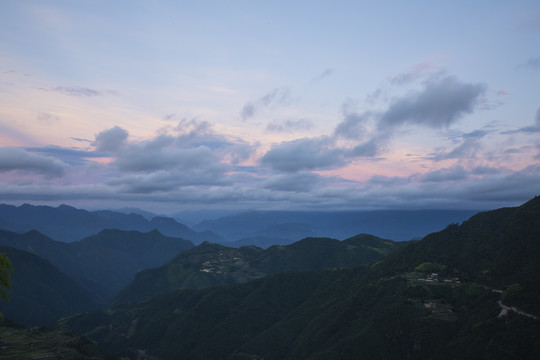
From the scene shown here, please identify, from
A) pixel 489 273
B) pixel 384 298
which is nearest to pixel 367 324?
pixel 384 298

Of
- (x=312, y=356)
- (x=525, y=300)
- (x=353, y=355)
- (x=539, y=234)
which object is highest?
(x=539, y=234)

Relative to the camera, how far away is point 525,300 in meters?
135

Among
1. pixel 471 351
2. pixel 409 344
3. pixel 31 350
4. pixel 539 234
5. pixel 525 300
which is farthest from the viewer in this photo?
pixel 31 350

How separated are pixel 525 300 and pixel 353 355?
80509 mm

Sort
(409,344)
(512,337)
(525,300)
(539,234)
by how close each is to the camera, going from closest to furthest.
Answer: (512,337), (525,300), (409,344), (539,234)

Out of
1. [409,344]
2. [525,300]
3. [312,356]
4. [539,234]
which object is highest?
[539,234]

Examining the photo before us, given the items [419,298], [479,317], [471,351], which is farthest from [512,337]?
[419,298]

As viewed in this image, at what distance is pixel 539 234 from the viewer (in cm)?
17875

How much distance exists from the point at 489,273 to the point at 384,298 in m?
57.6

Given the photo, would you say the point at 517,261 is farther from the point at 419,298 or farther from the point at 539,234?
the point at 419,298

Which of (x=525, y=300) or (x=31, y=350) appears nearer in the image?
(x=525, y=300)

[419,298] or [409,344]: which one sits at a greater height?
[419,298]

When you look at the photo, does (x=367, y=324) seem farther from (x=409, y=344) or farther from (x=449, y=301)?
(x=449, y=301)

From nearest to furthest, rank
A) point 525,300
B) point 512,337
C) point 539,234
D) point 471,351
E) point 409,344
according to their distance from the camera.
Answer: point 512,337 < point 471,351 < point 525,300 < point 409,344 < point 539,234
